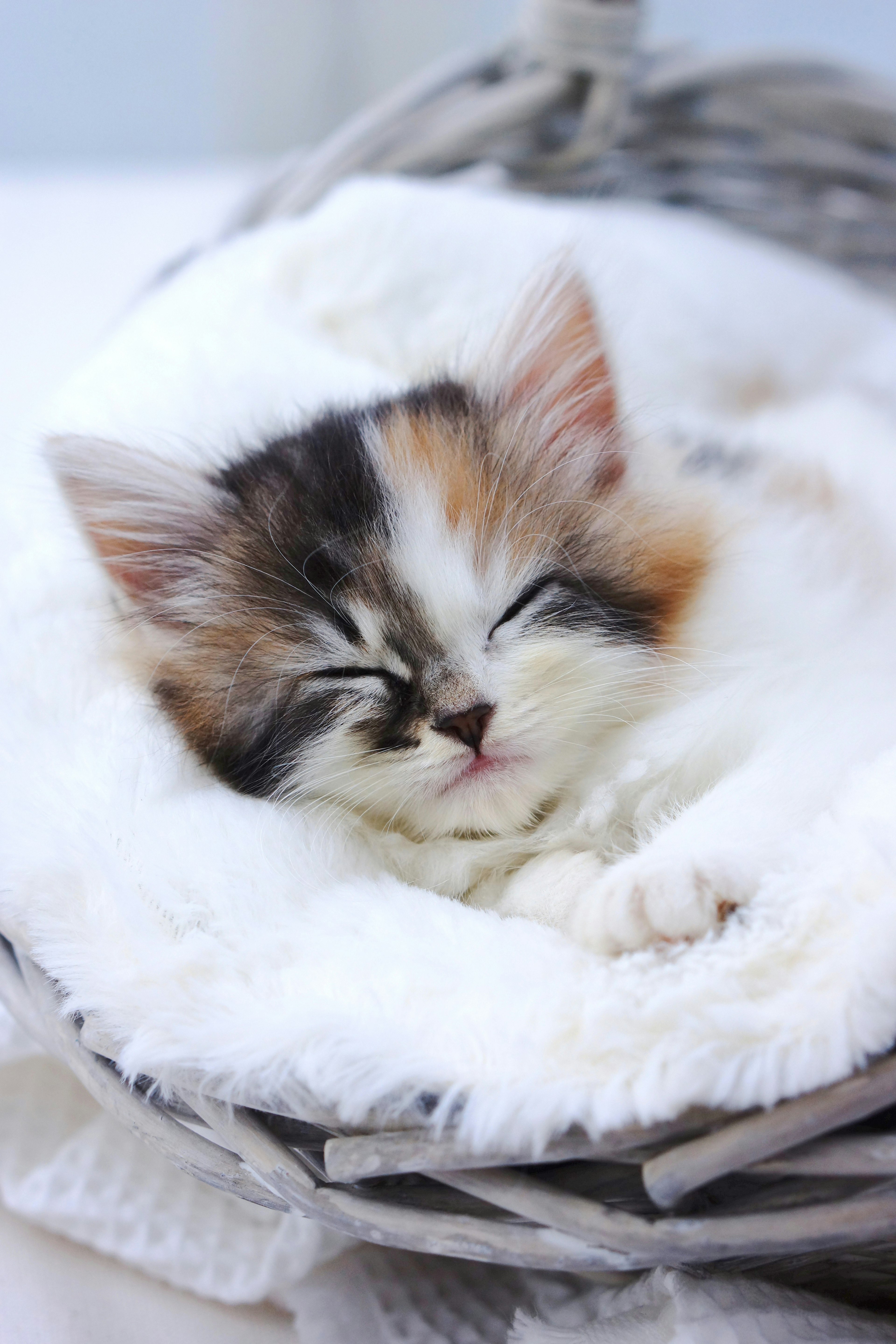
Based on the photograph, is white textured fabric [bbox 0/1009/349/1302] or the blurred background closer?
white textured fabric [bbox 0/1009/349/1302]

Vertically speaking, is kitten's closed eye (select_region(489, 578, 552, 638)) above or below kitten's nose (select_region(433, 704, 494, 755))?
above

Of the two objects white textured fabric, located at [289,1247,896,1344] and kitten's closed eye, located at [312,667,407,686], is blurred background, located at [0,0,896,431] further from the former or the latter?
white textured fabric, located at [289,1247,896,1344]

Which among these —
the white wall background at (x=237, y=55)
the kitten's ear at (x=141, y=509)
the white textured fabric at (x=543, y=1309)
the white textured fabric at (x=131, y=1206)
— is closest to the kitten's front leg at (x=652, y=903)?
the white textured fabric at (x=543, y=1309)

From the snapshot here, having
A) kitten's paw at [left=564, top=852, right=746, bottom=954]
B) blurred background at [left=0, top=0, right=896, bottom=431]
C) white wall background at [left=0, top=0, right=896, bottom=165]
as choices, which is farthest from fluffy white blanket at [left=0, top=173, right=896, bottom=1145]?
white wall background at [left=0, top=0, right=896, bottom=165]

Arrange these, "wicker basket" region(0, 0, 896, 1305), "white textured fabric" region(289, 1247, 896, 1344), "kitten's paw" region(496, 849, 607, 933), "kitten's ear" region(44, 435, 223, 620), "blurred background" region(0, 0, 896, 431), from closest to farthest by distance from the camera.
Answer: "wicker basket" region(0, 0, 896, 1305), "white textured fabric" region(289, 1247, 896, 1344), "kitten's paw" region(496, 849, 607, 933), "kitten's ear" region(44, 435, 223, 620), "blurred background" region(0, 0, 896, 431)

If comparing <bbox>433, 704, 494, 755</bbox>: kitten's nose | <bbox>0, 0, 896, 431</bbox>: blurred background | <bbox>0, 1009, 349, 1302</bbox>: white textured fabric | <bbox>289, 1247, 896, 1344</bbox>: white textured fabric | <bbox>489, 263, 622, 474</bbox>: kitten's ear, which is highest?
<bbox>0, 0, 896, 431</bbox>: blurred background

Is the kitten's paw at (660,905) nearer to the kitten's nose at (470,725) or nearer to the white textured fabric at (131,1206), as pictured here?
the kitten's nose at (470,725)

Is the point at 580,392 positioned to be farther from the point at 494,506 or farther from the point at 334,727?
the point at 334,727
